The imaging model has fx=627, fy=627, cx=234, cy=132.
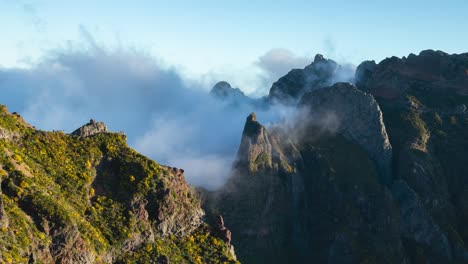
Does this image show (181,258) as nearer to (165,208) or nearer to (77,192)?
(165,208)

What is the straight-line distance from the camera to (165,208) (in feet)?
372

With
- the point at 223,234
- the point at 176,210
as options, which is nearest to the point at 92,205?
the point at 176,210

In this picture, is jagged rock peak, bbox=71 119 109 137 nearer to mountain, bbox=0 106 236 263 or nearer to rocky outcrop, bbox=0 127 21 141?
mountain, bbox=0 106 236 263

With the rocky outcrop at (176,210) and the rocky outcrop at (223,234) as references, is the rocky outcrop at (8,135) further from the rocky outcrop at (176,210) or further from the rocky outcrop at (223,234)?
the rocky outcrop at (223,234)

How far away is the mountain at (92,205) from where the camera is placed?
89.2 meters

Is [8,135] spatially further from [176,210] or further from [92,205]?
[176,210]

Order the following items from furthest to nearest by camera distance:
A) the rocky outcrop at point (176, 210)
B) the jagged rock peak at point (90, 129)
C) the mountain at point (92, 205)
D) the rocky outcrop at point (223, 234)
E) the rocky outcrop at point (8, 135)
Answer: the jagged rock peak at point (90, 129) → the rocky outcrop at point (223, 234) → the rocky outcrop at point (176, 210) → the rocky outcrop at point (8, 135) → the mountain at point (92, 205)

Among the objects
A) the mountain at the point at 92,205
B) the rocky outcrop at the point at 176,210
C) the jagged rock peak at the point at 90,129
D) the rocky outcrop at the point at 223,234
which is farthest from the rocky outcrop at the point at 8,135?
the rocky outcrop at the point at 223,234

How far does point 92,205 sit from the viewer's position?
107m

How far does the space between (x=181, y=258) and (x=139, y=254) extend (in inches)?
349

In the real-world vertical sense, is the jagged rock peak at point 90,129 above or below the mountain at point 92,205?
above

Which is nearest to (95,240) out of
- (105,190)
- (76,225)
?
(76,225)

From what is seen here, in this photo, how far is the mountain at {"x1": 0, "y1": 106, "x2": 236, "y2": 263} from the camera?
89.2m

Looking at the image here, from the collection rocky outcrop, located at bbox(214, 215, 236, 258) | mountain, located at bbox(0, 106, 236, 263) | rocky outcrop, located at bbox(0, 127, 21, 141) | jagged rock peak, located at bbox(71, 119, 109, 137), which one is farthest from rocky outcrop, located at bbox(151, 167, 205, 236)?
rocky outcrop, located at bbox(0, 127, 21, 141)
